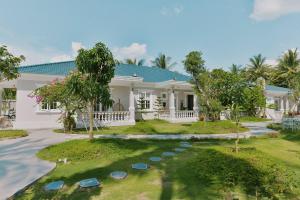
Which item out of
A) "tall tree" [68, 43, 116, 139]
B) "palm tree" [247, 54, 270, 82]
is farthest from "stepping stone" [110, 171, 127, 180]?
"palm tree" [247, 54, 270, 82]

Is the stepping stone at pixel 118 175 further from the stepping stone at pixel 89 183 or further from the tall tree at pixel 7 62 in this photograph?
the tall tree at pixel 7 62

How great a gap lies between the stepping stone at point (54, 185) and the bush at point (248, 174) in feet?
10.6

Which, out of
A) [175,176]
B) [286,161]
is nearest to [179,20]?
[286,161]

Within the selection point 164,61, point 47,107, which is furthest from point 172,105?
point 164,61

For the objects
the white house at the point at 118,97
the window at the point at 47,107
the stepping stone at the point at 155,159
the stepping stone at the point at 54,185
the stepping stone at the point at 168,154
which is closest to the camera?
the stepping stone at the point at 54,185

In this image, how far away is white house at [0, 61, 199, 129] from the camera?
16.7 meters

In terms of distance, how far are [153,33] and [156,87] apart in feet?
19.0

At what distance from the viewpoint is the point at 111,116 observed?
63.5ft

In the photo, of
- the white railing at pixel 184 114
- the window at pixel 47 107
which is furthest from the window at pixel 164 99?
the window at pixel 47 107

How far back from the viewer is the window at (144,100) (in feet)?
75.0

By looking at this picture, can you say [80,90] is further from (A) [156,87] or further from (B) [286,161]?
(A) [156,87]

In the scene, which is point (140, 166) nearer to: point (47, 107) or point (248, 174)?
point (248, 174)

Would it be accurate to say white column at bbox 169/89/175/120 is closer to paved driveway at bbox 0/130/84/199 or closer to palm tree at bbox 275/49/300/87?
paved driveway at bbox 0/130/84/199

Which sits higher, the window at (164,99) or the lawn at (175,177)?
the window at (164,99)
